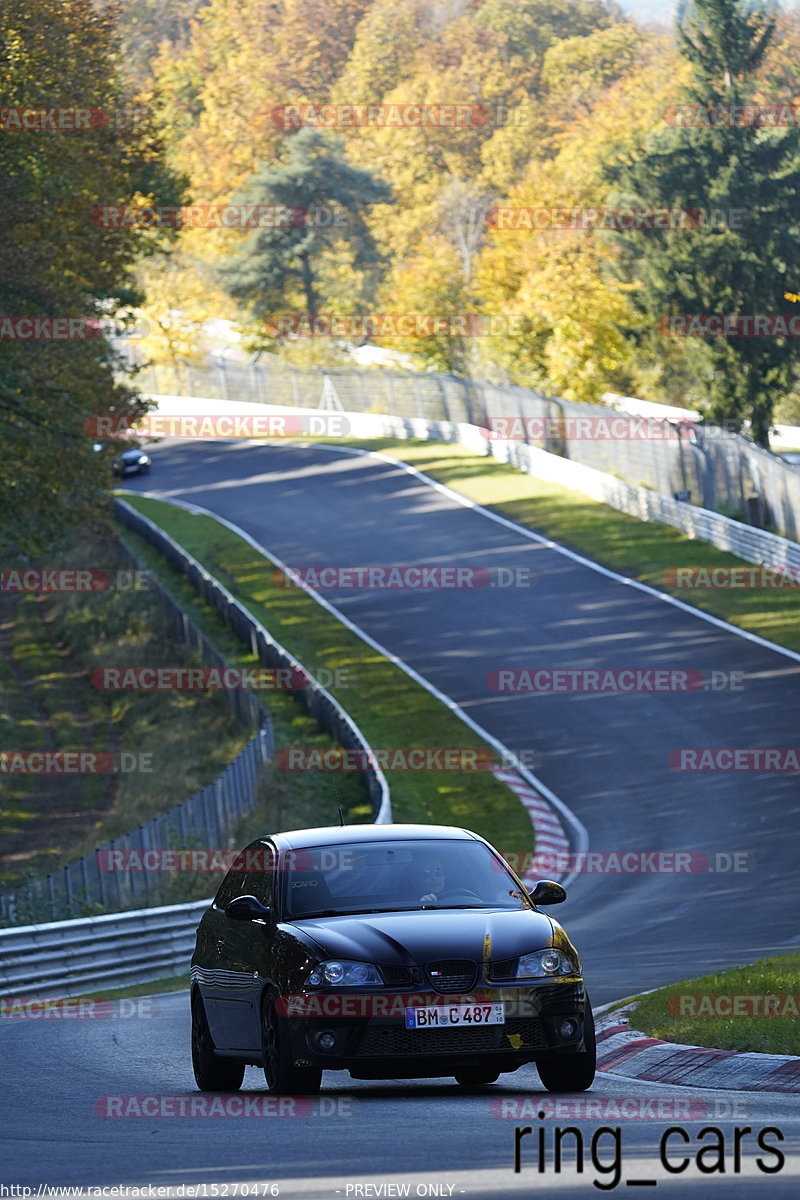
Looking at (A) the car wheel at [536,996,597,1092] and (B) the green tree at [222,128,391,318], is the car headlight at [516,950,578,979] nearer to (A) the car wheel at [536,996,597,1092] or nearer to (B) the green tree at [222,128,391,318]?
(A) the car wheel at [536,996,597,1092]

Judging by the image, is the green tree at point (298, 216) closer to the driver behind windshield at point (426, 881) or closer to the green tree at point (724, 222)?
the green tree at point (724, 222)

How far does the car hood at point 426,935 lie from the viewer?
898 centimetres

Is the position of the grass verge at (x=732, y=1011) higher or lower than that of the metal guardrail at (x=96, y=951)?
higher

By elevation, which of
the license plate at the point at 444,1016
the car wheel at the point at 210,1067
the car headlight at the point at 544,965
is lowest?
the car wheel at the point at 210,1067

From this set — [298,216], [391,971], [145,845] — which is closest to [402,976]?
[391,971]

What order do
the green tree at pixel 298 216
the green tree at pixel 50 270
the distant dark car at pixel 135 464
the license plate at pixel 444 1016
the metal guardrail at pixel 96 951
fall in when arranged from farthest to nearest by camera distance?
the green tree at pixel 298 216, the distant dark car at pixel 135 464, the green tree at pixel 50 270, the metal guardrail at pixel 96 951, the license plate at pixel 444 1016

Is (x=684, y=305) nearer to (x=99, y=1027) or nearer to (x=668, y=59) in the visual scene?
(x=99, y=1027)

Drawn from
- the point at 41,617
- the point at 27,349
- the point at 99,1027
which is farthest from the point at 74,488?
the point at 99,1027

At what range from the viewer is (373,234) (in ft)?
423

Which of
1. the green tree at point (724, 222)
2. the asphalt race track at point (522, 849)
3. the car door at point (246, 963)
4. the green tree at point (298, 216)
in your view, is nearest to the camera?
the asphalt race track at point (522, 849)

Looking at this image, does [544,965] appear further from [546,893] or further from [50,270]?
[50,270]

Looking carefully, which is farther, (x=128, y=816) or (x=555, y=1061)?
(x=128, y=816)

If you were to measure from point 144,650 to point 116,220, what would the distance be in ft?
33.1

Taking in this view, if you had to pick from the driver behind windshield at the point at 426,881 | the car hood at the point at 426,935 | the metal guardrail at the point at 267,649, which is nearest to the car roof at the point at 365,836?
the driver behind windshield at the point at 426,881
